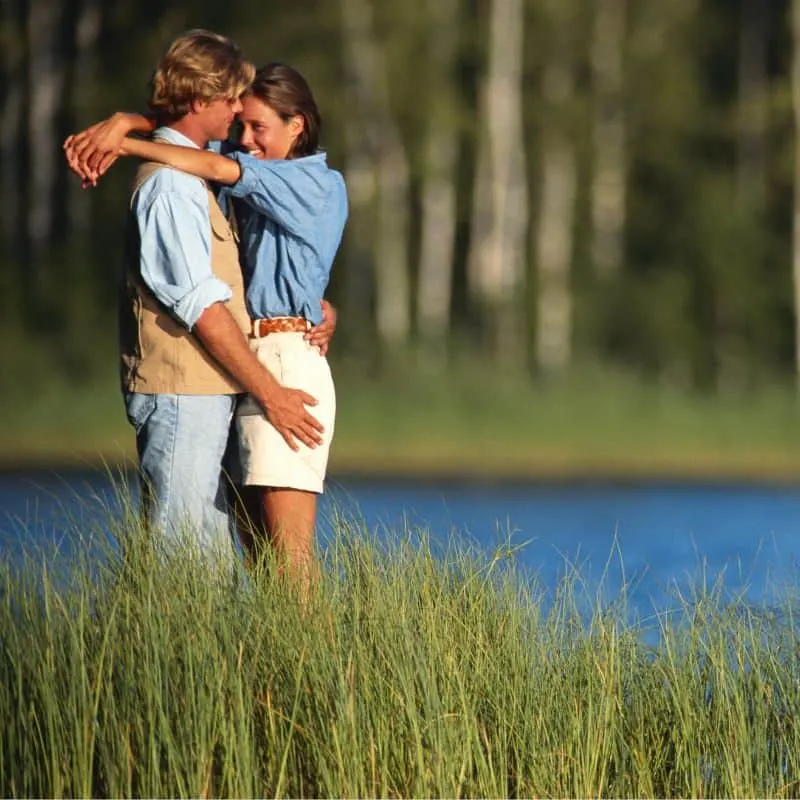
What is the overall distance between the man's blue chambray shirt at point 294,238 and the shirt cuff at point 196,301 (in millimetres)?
205

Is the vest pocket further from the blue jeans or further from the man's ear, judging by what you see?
the blue jeans

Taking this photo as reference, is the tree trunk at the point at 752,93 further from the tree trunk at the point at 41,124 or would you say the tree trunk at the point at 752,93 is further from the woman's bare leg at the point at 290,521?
the woman's bare leg at the point at 290,521

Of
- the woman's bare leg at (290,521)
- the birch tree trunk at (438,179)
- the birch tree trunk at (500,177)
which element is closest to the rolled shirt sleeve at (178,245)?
the woman's bare leg at (290,521)

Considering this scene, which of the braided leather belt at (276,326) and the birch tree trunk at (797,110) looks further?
the birch tree trunk at (797,110)

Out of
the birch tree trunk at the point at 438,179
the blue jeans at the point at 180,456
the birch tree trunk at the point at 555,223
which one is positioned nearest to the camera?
the blue jeans at the point at 180,456

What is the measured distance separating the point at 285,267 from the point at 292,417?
0.34 metres

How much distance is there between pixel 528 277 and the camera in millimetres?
28328

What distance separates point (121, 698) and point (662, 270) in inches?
1040

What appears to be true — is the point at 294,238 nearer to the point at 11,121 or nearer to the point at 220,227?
the point at 220,227

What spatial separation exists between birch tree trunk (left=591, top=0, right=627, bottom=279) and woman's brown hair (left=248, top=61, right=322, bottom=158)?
23.9 meters

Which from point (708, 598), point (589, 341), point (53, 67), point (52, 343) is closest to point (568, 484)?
point (52, 343)

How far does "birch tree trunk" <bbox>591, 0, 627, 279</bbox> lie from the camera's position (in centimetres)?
2816

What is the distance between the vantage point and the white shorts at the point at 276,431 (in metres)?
4.29

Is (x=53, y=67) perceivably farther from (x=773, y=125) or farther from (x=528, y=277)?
(x=773, y=125)
